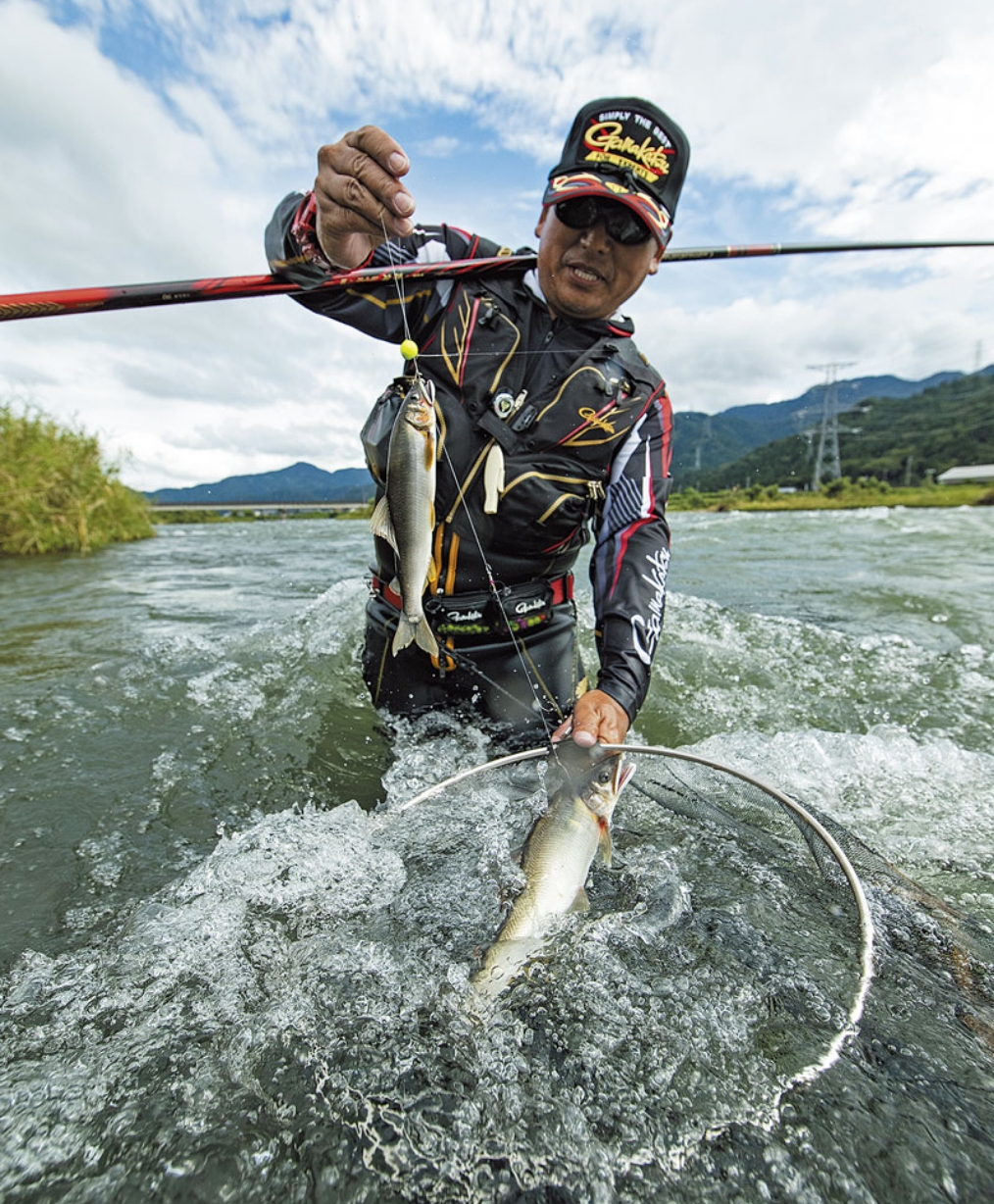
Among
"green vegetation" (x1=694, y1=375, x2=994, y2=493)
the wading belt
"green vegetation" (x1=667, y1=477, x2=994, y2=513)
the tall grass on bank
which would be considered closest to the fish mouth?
the wading belt

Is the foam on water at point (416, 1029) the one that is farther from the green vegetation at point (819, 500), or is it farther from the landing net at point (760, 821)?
the green vegetation at point (819, 500)

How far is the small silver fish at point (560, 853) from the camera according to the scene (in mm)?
1897

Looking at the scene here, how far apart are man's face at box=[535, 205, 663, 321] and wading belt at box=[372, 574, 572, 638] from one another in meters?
1.40

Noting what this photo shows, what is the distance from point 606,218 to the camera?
290 centimetres

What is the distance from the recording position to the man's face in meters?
2.96

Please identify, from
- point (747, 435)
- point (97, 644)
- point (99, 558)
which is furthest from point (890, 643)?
point (747, 435)

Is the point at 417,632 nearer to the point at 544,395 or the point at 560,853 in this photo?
the point at 560,853

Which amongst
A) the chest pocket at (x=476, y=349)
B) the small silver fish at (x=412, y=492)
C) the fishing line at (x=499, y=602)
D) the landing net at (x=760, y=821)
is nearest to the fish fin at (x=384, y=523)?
the small silver fish at (x=412, y=492)

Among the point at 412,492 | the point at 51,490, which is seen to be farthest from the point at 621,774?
the point at 51,490

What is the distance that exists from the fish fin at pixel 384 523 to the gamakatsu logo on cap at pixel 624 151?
186 cm

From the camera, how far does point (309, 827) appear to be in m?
2.76

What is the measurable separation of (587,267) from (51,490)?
17.0 metres

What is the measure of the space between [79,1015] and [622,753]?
72.4 inches

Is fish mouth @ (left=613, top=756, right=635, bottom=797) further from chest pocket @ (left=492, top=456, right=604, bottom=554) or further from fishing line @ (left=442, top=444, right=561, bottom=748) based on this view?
chest pocket @ (left=492, top=456, right=604, bottom=554)
